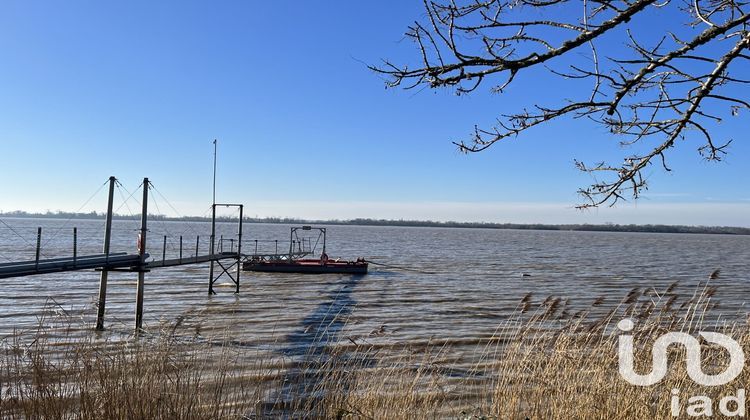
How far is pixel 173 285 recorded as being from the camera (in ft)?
102

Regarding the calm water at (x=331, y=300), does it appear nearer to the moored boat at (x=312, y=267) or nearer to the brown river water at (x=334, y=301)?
the brown river water at (x=334, y=301)

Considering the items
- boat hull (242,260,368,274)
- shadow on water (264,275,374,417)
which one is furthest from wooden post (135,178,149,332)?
boat hull (242,260,368,274)

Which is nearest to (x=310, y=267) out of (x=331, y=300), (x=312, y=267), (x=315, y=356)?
(x=312, y=267)

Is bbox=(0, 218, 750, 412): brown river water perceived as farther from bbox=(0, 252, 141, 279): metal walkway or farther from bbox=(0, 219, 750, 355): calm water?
bbox=(0, 252, 141, 279): metal walkway

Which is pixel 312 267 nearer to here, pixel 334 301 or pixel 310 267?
pixel 310 267

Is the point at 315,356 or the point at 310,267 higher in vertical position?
the point at 310,267

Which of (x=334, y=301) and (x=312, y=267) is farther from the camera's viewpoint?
(x=312, y=267)

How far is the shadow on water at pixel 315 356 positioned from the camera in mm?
8062

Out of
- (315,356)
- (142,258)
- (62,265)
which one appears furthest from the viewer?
(142,258)

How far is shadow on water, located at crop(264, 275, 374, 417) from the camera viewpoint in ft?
26.5

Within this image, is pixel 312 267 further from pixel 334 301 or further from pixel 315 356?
pixel 315 356

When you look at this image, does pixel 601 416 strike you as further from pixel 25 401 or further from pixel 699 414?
pixel 25 401

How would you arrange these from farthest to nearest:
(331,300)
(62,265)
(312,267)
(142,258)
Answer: (312,267) < (331,300) < (142,258) < (62,265)

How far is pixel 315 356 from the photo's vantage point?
13.7 meters
